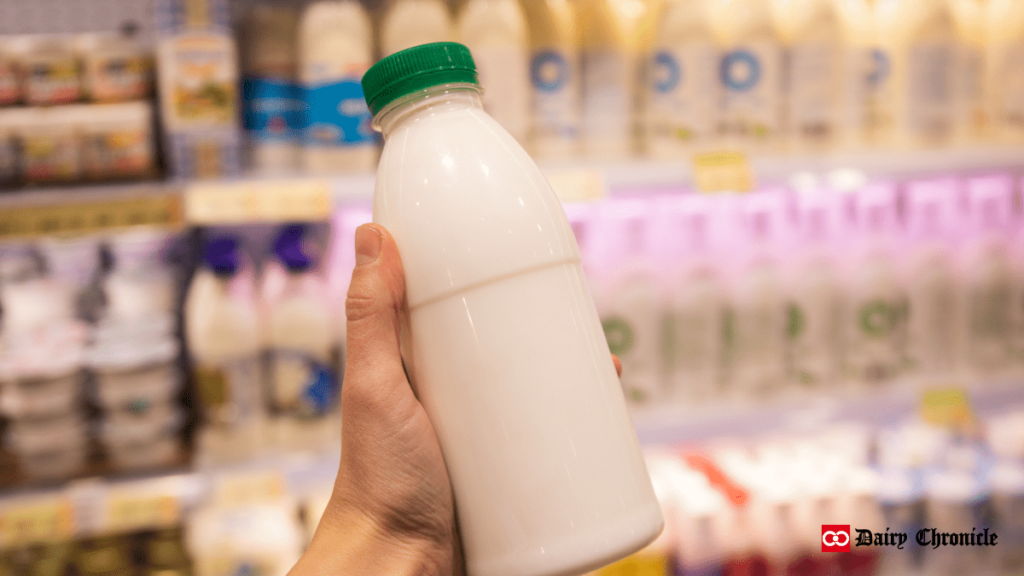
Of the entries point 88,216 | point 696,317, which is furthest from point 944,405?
point 88,216

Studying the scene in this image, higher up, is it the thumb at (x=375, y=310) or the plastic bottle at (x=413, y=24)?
the plastic bottle at (x=413, y=24)

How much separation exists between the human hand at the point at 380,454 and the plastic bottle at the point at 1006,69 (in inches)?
59.3

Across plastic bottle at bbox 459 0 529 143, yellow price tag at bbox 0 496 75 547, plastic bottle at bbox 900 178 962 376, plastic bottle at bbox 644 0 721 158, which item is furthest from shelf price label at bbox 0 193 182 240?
plastic bottle at bbox 900 178 962 376

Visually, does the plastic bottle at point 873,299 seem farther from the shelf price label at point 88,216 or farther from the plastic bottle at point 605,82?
the shelf price label at point 88,216

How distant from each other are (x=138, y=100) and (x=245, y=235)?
36 centimetres

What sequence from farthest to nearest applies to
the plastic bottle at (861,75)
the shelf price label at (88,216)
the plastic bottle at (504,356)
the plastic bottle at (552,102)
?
the plastic bottle at (861,75) < the plastic bottle at (552,102) < the shelf price label at (88,216) < the plastic bottle at (504,356)

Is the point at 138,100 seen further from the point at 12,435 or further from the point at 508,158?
the point at 508,158

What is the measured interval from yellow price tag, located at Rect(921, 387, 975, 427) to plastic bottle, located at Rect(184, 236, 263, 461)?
4.59 ft

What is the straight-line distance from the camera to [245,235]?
4.79 feet

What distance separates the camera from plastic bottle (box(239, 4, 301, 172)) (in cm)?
120

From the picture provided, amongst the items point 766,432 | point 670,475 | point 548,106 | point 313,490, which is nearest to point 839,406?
point 766,432

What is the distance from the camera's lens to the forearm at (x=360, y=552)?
2.06 feet

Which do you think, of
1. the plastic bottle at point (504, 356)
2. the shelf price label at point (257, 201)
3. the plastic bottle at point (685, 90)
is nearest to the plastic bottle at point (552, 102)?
the plastic bottle at point (685, 90)

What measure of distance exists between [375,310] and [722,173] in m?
0.85
